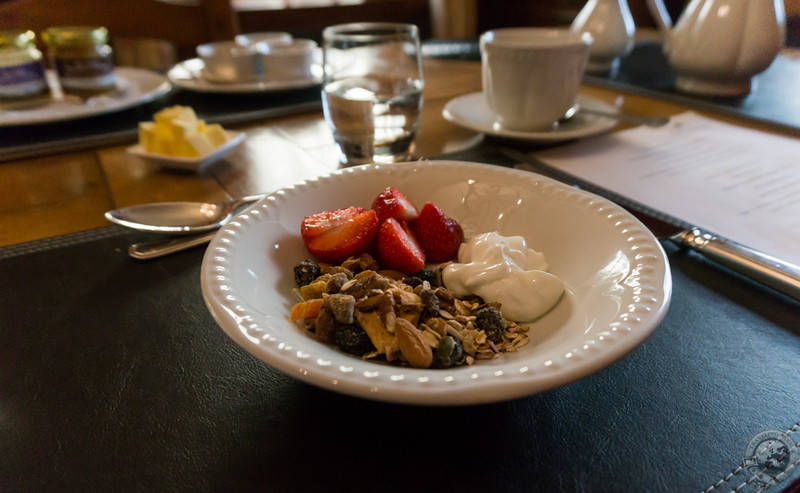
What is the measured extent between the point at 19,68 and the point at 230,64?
0.40 meters

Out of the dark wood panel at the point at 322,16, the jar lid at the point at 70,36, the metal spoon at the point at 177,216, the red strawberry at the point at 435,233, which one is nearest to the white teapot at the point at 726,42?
the red strawberry at the point at 435,233

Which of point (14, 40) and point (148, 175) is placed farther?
point (14, 40)

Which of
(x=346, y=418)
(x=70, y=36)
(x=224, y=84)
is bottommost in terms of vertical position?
(x=346, y=418)

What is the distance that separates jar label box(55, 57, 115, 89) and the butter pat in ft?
1.22

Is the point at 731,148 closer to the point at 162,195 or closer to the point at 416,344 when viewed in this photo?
the point at 416,344

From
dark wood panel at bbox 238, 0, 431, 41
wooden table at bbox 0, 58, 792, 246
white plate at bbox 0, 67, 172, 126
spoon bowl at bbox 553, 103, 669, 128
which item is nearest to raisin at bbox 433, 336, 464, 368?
wooden table at bbox 0, 58, 792, 246

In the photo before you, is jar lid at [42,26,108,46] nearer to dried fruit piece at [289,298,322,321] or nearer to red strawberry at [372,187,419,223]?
red strawberry at [372,187,419,223]

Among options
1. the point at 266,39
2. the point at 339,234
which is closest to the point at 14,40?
the point at 266,39

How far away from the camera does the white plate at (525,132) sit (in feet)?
3.08

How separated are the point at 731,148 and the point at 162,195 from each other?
98cm

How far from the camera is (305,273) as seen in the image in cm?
51

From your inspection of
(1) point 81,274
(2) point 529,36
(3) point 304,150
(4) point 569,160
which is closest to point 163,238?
(1) point 81,274

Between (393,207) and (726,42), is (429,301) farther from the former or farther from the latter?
(726,42)

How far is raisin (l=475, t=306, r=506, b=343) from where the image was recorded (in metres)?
0.46
